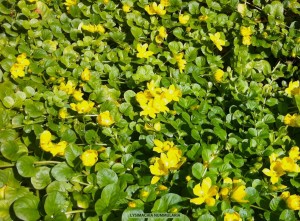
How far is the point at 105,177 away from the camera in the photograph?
1.66 metres

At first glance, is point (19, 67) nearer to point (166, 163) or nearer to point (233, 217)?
point (166, 163)

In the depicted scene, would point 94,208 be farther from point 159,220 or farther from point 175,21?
point 175,21

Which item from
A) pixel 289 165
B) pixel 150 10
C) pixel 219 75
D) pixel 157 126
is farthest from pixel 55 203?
pixel 150 10

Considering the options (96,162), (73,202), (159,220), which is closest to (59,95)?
(96,162)

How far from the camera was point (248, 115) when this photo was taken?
204cm

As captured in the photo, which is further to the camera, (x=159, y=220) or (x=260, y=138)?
(x=260, y=138)

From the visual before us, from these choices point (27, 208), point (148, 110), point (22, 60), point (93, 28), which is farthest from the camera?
point (93, 28)

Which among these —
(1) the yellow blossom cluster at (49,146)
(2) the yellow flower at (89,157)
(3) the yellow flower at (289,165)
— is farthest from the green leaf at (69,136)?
(3) the yellow flower at (289,165)

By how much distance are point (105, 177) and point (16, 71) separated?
91cm

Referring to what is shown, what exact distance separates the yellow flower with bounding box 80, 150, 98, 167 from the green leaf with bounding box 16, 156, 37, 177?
25 centimetres

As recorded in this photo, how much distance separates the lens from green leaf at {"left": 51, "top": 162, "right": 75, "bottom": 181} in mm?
1691

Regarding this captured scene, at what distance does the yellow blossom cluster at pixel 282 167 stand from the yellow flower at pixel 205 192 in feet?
0.95

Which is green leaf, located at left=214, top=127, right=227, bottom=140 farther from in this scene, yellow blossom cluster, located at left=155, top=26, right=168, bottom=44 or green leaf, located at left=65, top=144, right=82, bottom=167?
yellow blossom cluster, located at left=155, top=26, right=168, bottom=44

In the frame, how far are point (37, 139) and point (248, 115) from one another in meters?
1.13
